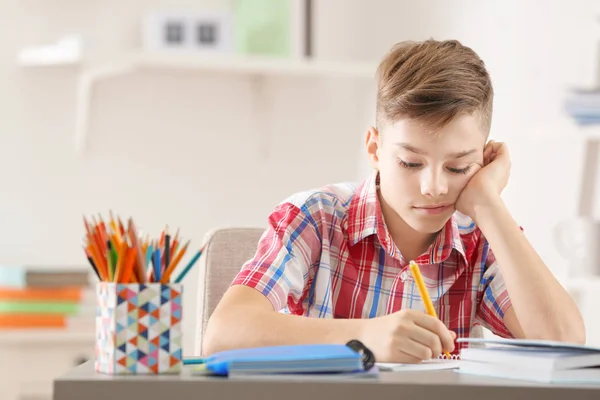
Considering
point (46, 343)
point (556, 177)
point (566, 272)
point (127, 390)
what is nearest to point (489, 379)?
point (127, 390)

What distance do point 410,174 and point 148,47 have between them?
158cm

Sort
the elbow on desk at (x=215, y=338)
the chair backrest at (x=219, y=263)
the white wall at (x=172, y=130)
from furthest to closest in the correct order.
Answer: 1. the white wall at (x=172, y=130)
2. the chair backrest at (x=219, y=263)
3. the elbow on desk at (x=215, y=338)

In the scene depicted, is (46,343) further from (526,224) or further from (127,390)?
(127,390)

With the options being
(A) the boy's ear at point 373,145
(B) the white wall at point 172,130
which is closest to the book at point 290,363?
(A) the boy's ear at point 373,145

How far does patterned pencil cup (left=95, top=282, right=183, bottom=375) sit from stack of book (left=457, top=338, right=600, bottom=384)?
0.98ft

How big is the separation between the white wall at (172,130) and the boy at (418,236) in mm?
1114

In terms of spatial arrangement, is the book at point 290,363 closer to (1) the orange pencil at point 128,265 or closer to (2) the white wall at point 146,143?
(1) the orange pencil at point 128,265

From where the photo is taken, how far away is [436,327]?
104 cm

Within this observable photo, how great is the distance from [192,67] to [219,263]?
125 centimetres

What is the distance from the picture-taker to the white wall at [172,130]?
8.98 feet

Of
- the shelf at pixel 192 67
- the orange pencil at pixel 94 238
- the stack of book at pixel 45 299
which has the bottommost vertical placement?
the stack of book at pixel 45 299

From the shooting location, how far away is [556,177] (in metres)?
2.29

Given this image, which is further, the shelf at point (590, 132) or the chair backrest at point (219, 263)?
the shelf at point (590, 132)

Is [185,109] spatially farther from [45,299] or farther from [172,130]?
[45,299]
